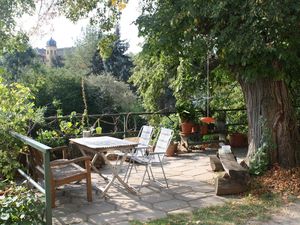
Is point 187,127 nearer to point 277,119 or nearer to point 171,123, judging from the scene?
point 171,123

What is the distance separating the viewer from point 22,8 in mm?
7109

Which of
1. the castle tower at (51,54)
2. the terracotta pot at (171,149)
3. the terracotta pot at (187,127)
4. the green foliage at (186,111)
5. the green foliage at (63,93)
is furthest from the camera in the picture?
the castle tower at (51,54)

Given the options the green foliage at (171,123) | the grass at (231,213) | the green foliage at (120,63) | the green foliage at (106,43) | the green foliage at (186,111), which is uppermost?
the green foliage at (120,63)

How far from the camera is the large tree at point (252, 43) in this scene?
4590 mm

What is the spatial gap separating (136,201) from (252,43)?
2.46 m

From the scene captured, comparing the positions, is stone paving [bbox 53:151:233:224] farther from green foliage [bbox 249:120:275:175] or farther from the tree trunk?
the tree trunk

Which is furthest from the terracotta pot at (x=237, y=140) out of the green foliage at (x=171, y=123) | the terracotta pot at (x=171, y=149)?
the terracotta pot at (x=171, y=149)

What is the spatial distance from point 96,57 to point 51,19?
70.5 feet

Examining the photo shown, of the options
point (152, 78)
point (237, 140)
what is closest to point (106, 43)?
point (152, 78)

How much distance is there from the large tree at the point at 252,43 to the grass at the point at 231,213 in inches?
52.3

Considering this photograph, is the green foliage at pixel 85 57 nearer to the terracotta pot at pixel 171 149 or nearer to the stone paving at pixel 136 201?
the terracotta pot at pixel 171 149

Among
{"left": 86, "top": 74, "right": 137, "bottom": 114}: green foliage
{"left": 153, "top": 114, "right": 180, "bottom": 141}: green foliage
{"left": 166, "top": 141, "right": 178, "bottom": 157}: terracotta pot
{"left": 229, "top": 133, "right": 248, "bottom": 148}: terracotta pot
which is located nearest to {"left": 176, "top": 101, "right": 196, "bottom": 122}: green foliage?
{"left": 153, "top": 114, "right": 180, "bottom": 141}: green foliage

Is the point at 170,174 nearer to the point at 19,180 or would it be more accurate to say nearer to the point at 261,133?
the point at 261,133

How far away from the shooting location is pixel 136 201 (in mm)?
4762
